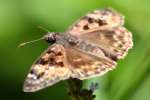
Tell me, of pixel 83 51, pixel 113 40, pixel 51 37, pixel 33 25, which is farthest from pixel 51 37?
pixel 33 25

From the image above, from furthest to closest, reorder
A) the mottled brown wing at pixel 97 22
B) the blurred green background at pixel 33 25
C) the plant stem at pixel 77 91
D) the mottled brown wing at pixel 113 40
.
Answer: the blurred green background at pixel 33 25, the mottled brown wing at pixel 97 22, the mottled brown wing at pixel 113 40, the plant stem at pixel 77 91

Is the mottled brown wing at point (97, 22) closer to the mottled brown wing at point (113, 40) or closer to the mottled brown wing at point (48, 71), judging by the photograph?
the mottled brown wing at point (113, 40)

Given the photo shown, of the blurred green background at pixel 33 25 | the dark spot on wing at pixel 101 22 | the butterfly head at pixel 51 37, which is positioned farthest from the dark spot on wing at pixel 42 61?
the blurred green background at pixel 33 25

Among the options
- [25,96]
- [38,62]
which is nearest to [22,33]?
[25,96]

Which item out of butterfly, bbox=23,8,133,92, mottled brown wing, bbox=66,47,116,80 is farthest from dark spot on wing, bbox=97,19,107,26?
mottled brown wing, bbox=66,47,116,80

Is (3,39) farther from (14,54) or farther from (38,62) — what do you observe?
(38,62)

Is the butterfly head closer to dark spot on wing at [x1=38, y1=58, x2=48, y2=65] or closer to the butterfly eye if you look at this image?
the butterfly eye
